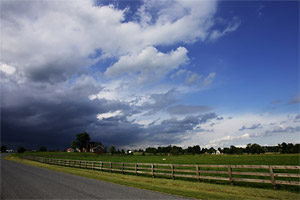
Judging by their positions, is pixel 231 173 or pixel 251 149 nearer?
pixel 231 173

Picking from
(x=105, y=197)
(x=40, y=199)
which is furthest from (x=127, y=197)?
(x=40, y=199)

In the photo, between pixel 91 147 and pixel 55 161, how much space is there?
92.6m

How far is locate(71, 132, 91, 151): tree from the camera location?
134250 mm

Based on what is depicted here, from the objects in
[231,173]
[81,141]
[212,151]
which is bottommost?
[212,151]

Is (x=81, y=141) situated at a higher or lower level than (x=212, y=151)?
higher

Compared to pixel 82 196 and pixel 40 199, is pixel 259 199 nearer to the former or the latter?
pixel 82 196

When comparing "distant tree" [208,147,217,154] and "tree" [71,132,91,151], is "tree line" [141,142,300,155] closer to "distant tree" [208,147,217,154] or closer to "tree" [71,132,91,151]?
"distant tree" [208,147,217,154]

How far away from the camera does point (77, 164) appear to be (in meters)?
32.6

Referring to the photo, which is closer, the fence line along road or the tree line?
the fence line along road

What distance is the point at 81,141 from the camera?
135 m

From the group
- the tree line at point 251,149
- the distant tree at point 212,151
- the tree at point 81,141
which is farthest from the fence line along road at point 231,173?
the distant tree at point 212,151

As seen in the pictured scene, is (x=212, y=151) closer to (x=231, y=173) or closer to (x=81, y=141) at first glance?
(x=81, y=141)

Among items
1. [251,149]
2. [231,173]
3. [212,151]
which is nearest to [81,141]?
[212,151]

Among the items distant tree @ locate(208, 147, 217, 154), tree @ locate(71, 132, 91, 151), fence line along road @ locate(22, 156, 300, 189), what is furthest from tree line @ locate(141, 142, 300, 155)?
fence line along road @ locate(22, 156, 300, 189)
